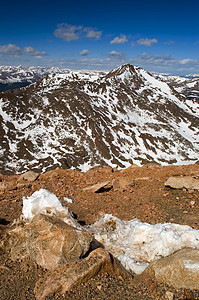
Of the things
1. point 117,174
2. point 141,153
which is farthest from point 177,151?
point 117,174

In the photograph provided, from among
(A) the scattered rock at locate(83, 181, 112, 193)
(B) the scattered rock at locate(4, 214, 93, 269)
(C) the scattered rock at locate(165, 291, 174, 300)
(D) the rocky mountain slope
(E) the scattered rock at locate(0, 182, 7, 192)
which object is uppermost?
(C) the scattered rock at locate(165, 291, 174, 300)

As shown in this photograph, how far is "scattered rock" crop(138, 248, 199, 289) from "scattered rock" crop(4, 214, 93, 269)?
79.0 inches

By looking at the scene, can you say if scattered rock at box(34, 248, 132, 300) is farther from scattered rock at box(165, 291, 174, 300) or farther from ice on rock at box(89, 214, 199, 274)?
scattered rock at box(165, 291, 174, 300)

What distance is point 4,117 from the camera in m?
180

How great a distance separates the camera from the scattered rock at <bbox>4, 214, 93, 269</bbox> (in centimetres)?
592

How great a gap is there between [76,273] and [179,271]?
2.51 m

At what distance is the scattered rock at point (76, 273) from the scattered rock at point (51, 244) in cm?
56

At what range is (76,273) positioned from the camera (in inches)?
199

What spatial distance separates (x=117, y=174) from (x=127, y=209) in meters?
5.28

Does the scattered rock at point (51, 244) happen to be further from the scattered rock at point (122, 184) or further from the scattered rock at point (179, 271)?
the scattered rock at point (122, 184)

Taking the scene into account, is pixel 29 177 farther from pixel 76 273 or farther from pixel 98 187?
pixel 76 273

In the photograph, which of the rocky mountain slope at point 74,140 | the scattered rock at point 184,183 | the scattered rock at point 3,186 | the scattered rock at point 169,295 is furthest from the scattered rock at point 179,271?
the rocky mountain slope at point 74,140

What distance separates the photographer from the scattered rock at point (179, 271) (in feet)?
14.9

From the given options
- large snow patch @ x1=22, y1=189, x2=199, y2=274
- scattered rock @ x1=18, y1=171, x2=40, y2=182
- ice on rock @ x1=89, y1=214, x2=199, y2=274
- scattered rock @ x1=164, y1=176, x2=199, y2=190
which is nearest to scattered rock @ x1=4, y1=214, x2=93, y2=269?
large snow patch @ x1=22, y1=189, x2=199, y2=274
